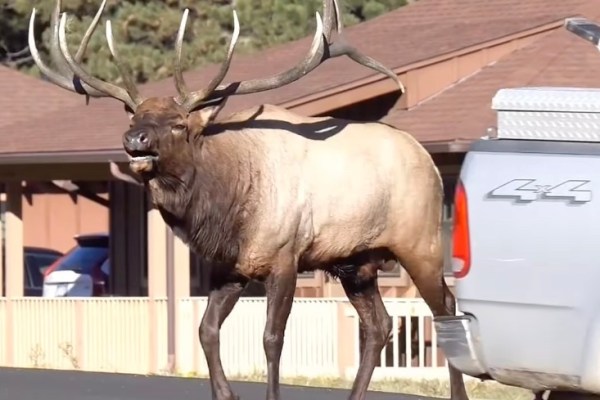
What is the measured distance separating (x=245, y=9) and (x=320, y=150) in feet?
90.0

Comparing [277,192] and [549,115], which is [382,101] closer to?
[277,192]

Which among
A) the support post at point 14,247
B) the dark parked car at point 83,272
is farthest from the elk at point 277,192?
the dark parked car at point 83,272

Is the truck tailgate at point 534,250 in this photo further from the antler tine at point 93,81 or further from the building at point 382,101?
the building at point 382,101

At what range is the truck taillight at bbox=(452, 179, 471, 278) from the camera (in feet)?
31.3

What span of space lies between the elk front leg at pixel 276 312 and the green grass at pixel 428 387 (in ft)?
19.5

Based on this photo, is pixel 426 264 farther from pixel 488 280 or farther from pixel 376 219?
pixel 488 280

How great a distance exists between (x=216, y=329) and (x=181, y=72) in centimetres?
181

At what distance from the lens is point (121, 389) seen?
15.2m

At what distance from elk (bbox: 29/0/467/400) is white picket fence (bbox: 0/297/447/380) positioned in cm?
730

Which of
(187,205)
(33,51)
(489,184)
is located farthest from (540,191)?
(33,51)

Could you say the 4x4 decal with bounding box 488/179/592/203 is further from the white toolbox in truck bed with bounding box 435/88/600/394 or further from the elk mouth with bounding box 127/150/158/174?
the elk mouth with bounding box 127/150/158/174

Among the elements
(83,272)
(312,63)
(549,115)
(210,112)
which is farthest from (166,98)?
(83,272)

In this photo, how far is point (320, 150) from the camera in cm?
1259

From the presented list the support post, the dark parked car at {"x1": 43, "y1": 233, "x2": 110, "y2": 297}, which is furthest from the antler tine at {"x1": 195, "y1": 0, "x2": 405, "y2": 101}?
the dark parked car at {"x1": 43, "y1": 233, "x2": 110, "y2": 297}
